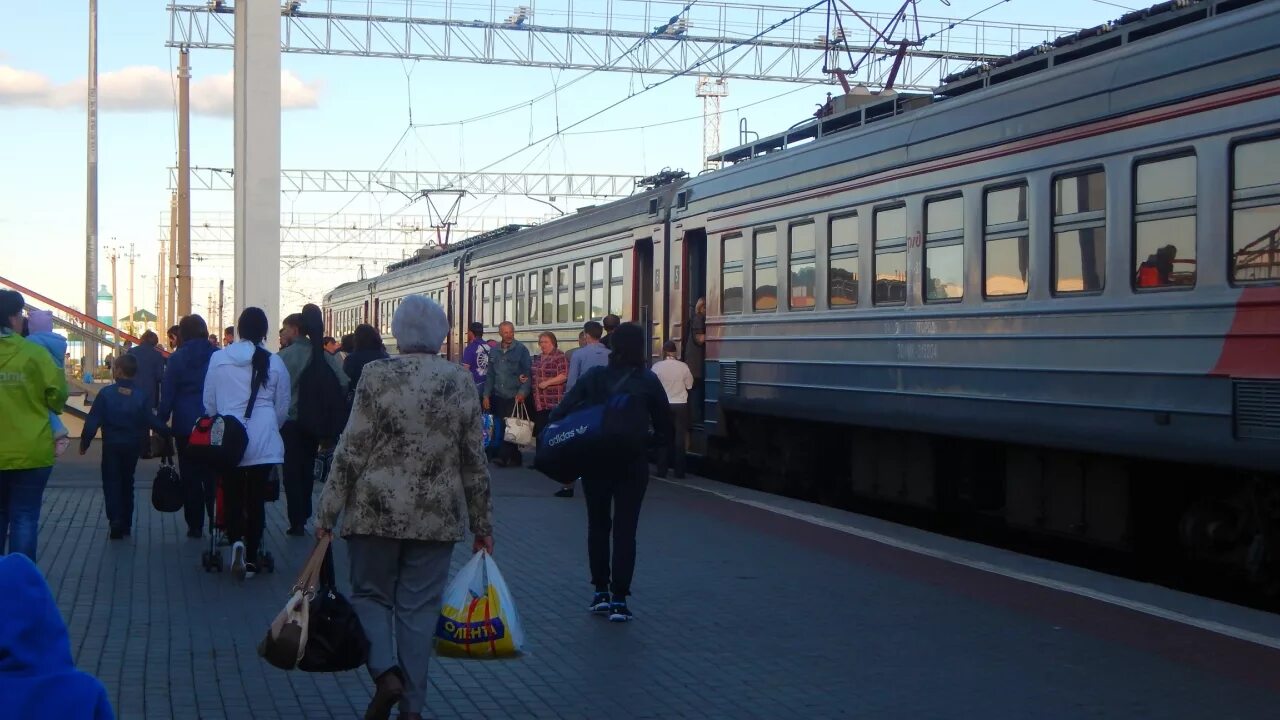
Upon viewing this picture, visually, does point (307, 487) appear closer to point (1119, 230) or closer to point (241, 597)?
point (241, 597)

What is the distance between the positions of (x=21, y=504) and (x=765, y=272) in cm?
894

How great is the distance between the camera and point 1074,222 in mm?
10883

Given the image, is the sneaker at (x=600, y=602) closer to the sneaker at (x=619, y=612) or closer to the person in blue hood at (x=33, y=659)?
the sneaker at (x=619, y=612)

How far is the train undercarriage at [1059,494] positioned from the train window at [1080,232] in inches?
49.2

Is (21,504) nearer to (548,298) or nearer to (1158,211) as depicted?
(1158,211)

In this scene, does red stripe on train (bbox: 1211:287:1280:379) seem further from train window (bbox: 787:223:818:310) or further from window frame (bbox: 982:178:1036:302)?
train window (bbox: 787:223:818:310)

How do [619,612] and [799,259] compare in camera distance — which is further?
[799,259]

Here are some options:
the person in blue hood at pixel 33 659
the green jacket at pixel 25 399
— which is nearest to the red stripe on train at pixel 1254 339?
the green jacket at pixel 25 399

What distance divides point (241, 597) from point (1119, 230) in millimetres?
6021

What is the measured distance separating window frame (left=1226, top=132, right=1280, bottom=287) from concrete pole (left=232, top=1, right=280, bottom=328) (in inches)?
416

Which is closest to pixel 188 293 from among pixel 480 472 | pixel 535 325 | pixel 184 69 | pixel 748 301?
pixel 184 69

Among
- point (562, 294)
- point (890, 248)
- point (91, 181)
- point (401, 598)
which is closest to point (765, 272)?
point (890, 248)

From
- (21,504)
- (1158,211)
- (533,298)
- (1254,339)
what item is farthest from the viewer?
(533,298)

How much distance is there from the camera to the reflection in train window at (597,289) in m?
21.7
